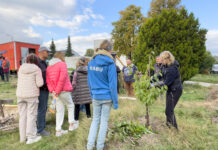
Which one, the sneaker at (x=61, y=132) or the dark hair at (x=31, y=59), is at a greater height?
the dark hair at (x=31, y=59)

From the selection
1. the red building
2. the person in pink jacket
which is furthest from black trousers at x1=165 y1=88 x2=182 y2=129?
the red building

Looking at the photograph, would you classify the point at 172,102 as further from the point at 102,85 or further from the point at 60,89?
the point at 60,89

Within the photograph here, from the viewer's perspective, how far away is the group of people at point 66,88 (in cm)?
253

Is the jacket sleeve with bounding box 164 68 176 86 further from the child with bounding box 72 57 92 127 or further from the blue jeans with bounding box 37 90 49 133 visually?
the blue jeans with bounding box 37 90 49 133

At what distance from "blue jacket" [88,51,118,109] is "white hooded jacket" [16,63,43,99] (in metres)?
1.26

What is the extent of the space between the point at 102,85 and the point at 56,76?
122cm

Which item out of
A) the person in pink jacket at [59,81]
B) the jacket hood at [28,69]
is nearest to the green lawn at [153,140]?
the person in pink jacket at [59,81]

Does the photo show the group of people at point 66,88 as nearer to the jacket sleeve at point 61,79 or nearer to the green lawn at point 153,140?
the jacket sleeve at point 61,79

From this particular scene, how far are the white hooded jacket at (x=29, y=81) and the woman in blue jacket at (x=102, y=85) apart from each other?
→ 1.20m

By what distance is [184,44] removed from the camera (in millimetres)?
9906

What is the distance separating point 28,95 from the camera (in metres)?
3.08

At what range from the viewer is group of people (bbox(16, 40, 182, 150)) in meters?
2.53

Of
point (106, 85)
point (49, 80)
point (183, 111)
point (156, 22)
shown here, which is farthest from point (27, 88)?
point (156, 22)

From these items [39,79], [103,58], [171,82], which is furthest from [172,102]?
[39,79]
